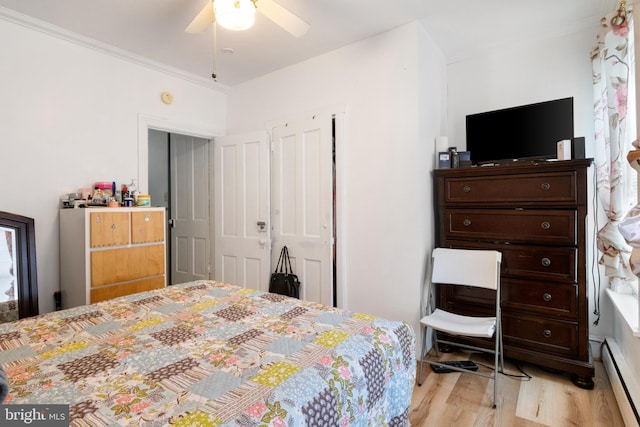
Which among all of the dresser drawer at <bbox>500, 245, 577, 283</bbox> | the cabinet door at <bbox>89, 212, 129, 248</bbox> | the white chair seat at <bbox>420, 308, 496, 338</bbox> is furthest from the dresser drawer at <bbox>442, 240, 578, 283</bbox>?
the cabinet door at <bbox>89, 212, 129, 248</bbox>

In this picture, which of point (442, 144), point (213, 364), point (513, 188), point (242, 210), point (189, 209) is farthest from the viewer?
point (189, 209)

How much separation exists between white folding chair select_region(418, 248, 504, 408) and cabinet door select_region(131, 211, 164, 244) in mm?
2294

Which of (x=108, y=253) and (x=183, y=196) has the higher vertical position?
(x=183, y=196)

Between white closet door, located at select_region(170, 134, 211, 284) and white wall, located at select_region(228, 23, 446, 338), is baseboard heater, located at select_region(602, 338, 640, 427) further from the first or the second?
white closet door, located at select_region(170, 134, 211, 284)

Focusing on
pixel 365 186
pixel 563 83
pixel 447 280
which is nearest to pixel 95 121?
pixel 365 186

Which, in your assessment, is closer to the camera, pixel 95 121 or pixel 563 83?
pixel 563 83

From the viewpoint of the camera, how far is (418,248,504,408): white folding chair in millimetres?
2160

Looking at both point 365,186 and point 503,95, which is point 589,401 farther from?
point 503,95

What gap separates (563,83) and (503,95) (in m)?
0.42

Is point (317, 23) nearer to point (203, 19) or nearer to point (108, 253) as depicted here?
point (203, 19)

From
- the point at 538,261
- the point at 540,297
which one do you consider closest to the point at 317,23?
the point at 538,261

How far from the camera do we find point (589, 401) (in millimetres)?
1987

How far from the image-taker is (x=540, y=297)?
7.44ft

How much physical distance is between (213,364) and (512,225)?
7.25 feet
